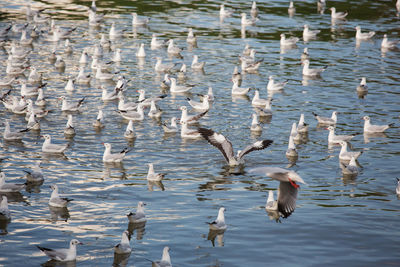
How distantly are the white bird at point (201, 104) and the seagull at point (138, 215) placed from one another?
43.1 feet

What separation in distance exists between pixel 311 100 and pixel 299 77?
16.4 ft

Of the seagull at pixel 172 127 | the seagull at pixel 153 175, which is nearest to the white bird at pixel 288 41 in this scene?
the seagull at pixel 172 127

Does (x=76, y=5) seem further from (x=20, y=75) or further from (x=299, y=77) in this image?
(x=299, y=77)

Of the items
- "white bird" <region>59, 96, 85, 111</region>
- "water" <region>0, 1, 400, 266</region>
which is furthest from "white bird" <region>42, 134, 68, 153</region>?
"white bird" <region>59, 96, 85, 111</region>

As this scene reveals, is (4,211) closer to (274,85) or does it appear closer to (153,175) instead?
(153,175)

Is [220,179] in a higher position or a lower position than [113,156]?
lower

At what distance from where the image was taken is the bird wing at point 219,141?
2384 centimetres

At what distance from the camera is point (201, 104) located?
32250mm

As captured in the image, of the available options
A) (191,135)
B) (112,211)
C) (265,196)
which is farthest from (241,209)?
(191,135)

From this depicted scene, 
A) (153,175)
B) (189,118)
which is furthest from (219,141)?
(189,118)

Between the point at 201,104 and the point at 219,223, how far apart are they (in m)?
14.0

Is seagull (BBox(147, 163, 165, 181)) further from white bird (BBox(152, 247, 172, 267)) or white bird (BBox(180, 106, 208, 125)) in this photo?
white bird (BBox(180, 106, 208, 125))

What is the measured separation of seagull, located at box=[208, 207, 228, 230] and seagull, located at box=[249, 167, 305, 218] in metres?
2.54

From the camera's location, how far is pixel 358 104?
33.5 m
